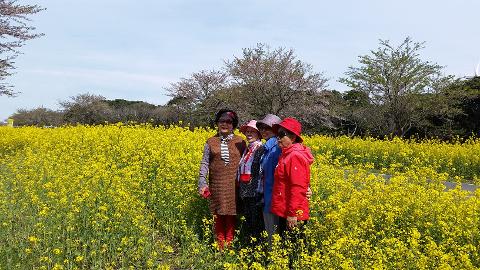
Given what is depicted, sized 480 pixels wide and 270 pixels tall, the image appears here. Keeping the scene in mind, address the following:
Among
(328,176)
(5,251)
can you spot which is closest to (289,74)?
(328,176)

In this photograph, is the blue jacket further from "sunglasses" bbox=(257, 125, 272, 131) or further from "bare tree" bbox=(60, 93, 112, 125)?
"bare tree" bbox=(60, 93, 112, 125)

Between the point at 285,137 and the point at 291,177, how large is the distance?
1.27 feet

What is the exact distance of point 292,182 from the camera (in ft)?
14.6

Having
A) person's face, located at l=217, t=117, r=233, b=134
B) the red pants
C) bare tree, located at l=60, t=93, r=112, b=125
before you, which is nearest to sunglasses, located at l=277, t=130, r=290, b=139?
person's face, located at l=217, t=117, r=233, b=134

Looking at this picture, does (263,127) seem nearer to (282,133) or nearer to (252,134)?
(252,134)

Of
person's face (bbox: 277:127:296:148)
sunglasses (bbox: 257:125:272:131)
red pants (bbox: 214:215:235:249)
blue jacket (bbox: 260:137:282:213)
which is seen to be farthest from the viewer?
red pants (bbox: 214:215:235:249)

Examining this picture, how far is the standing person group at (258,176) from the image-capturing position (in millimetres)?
4516

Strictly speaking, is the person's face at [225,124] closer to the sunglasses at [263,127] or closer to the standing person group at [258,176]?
the standing person group at [258,176]

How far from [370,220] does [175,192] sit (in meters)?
2.50

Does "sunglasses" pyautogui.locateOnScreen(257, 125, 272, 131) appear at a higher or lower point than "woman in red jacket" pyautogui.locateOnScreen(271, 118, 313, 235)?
higher

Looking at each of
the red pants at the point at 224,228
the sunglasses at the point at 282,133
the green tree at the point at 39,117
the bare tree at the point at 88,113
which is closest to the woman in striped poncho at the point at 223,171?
the red pants at the point at 224,228

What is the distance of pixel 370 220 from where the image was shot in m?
4.79

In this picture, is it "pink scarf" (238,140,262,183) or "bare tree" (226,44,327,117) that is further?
"bare tree" (226,44,327,117)

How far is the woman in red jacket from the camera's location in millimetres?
4461
